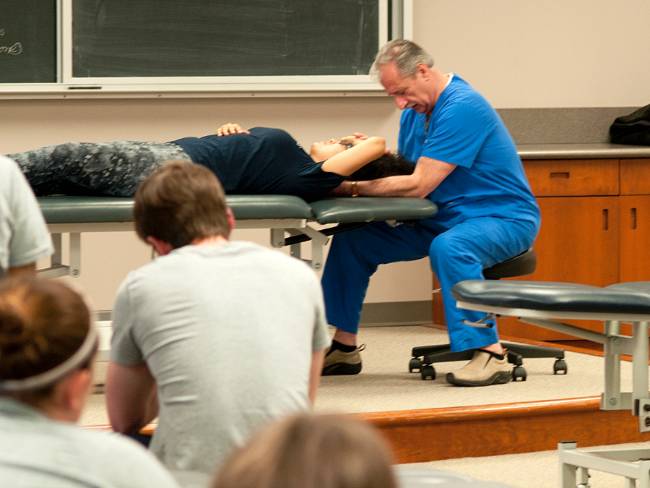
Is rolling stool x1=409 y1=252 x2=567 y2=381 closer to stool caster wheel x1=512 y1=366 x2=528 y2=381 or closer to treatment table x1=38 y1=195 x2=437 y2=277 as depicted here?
stool caster wheel x1=512 y1=366 x2=528 y2=381

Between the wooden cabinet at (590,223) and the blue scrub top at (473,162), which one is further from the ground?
the blue scrub top at (473,162)

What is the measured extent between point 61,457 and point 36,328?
5.5 inches

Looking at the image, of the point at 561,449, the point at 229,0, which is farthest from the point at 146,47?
the point at 561,449

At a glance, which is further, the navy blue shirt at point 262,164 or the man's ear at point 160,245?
the navy blue shirt at point 262,164

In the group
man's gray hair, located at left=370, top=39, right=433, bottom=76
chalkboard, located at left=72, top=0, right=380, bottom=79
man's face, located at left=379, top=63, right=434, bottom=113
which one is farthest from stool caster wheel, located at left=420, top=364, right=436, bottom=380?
chalkboard, located at left=72, top=0, right=380, bottom=79

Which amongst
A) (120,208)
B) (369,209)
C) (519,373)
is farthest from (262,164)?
(519,373)

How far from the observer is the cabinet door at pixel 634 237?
529 centimetres

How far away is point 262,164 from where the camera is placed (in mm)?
→ 3867

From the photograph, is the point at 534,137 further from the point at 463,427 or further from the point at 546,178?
the point at 463,427

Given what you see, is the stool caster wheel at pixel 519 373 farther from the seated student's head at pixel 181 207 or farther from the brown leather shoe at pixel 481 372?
the seated student's head at pixel 181 207

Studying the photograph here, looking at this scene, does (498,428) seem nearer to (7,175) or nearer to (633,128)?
(7,175)

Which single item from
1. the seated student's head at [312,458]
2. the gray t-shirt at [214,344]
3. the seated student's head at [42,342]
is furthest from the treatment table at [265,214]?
the seated student's head at [312,458]

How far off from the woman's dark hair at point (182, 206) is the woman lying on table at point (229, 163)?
1633 millimetres

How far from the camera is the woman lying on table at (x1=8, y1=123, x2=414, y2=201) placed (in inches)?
143
